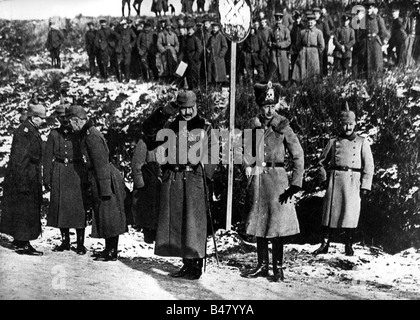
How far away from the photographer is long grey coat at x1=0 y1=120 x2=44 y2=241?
20.2ft

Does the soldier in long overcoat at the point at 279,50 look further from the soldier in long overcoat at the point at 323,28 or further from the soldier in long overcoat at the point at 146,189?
the soldier in long overcoat at the point at 146,189

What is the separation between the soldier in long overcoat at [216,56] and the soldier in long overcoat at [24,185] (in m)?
2.35

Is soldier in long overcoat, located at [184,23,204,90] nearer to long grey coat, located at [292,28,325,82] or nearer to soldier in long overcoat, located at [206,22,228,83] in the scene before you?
soldier in long overcoat, located at [206,22,228,83]

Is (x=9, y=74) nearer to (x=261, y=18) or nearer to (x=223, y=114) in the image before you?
(x=223, y=114)

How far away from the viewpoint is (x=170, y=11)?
746cm

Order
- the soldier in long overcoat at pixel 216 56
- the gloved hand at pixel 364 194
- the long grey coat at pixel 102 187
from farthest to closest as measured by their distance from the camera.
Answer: the soldier in long overcoat at pixel 216 56 < the gloved hand at pixel 364 194 < the long grey coat at pixel 102 187

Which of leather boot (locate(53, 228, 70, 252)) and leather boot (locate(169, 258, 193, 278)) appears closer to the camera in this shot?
leather boot (locate(169, 258, 193, 278))

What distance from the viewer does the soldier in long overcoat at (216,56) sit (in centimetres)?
772

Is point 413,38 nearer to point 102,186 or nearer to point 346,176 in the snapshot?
point 346,176

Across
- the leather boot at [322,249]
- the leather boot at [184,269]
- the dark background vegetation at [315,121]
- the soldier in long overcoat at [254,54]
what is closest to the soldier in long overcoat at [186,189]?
the leather boot at [184,269]

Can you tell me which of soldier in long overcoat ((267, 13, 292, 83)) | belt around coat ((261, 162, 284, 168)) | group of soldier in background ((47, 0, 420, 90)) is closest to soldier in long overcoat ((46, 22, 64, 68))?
group of soldier in background ((47, 0, 420, 90))

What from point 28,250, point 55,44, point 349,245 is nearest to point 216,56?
point 55,44

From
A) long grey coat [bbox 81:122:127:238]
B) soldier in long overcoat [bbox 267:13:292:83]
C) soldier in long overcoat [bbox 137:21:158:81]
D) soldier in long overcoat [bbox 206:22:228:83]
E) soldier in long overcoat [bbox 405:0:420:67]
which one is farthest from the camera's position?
soldier in long overcoat [bbox 137:21:158:81]
